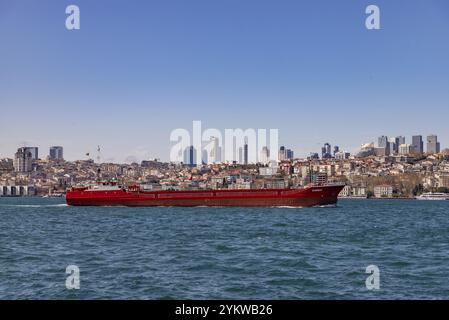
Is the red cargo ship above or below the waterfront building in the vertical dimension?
above

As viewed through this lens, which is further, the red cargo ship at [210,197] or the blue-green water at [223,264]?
the red cargo ship at [210,197]

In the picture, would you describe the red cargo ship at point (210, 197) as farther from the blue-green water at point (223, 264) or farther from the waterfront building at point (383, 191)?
the waterfront building at point (383, 191)

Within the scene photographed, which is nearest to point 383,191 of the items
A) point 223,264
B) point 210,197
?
point 210,197

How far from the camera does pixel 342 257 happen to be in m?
19.4

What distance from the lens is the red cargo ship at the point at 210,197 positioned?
195ft

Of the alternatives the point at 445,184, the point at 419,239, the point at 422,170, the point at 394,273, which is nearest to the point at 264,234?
the point at 419,239

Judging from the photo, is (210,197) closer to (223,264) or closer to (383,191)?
(223,264)

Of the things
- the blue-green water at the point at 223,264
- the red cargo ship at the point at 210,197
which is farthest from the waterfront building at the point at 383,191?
the blue-green water at the point at 223,264

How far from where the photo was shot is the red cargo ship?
59312 millimetres

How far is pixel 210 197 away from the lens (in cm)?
6219

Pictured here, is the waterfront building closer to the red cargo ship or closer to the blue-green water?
the red cargo ship

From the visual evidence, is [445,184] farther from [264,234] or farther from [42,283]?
[42,283]

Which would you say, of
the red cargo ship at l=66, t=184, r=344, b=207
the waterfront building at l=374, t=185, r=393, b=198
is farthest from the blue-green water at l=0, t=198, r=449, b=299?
the waterfront building at l=374, t=185, r=393, b=198

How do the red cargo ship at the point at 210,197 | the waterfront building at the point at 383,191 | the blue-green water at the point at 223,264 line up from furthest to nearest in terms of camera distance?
1. the waterfront building at the point at 383,191
2. the red cargo ship at the point at 210,197
3. the blue-green water at the point at 223,264
